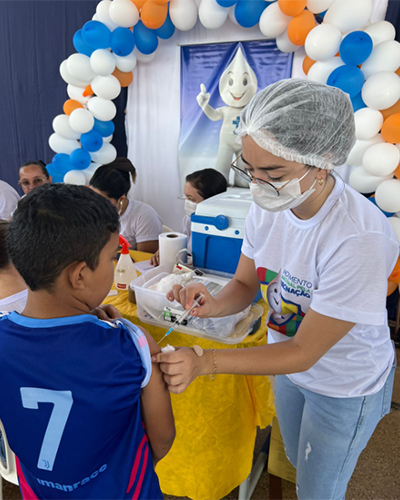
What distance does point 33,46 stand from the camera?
418 cm

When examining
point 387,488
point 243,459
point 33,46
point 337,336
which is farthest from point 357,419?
point 33,46

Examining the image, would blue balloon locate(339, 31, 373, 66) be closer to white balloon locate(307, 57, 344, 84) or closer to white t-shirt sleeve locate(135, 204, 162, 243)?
white balloon locate(307, 57, 344, 84)

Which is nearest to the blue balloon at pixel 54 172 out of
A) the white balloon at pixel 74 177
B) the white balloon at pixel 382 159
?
the white balloon at pixel 74 177

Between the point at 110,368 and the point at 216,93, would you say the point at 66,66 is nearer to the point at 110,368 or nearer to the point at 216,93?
the point at 216,93

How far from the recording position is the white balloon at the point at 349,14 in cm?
229

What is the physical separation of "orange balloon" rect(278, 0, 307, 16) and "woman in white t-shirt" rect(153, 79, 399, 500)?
2071 mm

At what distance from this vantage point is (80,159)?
11.2 ft

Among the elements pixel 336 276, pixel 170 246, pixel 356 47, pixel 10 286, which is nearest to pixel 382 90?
pixel 356 47

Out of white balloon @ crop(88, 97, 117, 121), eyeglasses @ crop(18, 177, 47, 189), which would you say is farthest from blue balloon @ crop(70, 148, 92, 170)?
eyeglasses @ crop(18, 177, 47, 189)

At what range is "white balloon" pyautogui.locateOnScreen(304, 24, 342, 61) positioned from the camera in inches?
93.0

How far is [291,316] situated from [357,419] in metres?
0.33

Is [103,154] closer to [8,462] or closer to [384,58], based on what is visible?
[384,58]

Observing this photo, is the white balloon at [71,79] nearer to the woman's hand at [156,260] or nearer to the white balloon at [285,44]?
the white balloon at [285,44]

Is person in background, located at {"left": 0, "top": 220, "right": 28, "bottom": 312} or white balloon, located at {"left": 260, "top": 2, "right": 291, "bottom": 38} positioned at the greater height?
white balloon, located at {"left": 260, "top": 2, "right": 291, "bottom": 38}
